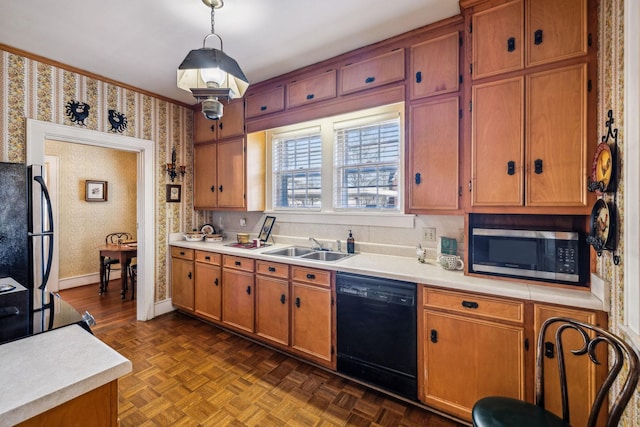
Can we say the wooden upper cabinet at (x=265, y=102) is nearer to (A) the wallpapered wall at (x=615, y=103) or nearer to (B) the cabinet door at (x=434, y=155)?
(B) the cabinet door at (x=434, y=155)

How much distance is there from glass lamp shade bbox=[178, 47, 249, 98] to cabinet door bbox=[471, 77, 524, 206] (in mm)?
1579

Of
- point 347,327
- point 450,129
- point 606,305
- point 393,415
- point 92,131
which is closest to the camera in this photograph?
point 606,305

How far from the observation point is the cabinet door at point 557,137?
5.47ft

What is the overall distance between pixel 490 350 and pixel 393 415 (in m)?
0.78

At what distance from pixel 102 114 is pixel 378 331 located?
356cm

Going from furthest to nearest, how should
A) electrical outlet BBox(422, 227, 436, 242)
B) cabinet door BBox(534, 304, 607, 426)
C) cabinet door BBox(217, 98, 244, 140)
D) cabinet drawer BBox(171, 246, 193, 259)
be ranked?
cabinet drawer BBox(171, 246, 193, 259) < cabinet door BBox(217, 98, 244, 140) < electrical outlet BBox(422, 227, 436, 242) < cabinet door BBox(534, 304, 607, 426)

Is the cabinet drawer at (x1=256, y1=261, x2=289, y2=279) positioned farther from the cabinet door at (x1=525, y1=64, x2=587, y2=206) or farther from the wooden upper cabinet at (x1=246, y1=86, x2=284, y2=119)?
the cabinet door at (x1=525, y1=64, x2=587, y2=206)

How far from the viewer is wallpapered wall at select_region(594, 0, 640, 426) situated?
53.3 inches

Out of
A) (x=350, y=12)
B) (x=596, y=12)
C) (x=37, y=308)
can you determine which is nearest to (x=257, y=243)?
(x=37, y=308)

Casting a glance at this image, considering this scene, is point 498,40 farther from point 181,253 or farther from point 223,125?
point 181,253

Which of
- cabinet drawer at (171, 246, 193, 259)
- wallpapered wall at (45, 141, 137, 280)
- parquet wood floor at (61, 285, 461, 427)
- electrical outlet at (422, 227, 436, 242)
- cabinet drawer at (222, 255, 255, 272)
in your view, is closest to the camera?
parquet wood floor at (61, 285, 461, 427)

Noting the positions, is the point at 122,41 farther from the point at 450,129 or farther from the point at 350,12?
the point at 450,129

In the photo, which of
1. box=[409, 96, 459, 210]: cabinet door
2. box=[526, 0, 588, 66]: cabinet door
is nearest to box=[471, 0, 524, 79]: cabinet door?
box=[526, 0, 588, 66]: cabinet door

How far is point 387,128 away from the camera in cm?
278
